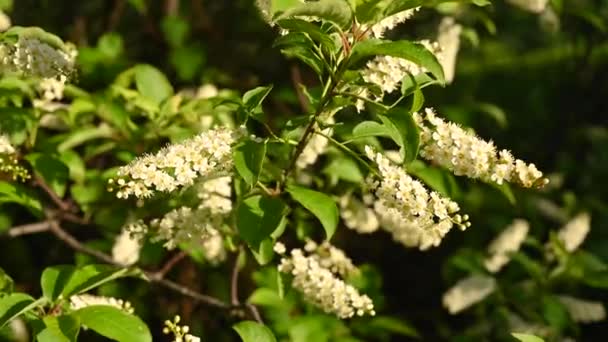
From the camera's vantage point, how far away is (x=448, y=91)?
5438 mm

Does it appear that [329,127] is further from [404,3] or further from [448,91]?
[448,91]

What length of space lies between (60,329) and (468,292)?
1.77 meters

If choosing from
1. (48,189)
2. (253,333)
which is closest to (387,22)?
(253,333)

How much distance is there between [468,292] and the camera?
11.8 ft

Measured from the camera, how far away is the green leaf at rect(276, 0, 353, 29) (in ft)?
6.25

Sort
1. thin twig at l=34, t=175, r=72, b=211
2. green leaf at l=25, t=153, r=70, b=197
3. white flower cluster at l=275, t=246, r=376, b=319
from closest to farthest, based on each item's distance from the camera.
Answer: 1. white flower cluster at l=275, t=246, r=376, b=319
2. green leaf at l=25, t=153, r=70, b=197
3. thin twig at l=34, t=175, r=72, b=211

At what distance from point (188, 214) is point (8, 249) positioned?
199cm

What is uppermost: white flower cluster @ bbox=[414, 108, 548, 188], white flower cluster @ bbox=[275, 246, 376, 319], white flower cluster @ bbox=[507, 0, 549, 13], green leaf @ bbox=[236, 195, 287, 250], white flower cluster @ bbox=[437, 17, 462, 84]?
white flower cluster @ bbox=[414, 108, 548, 188]

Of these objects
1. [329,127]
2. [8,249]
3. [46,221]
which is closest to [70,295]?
[329,127]

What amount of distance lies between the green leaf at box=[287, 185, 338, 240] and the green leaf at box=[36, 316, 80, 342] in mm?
527

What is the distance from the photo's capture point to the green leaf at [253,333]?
2.24 meters

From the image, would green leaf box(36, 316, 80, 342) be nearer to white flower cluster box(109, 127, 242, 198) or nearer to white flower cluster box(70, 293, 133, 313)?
white flower cluster box(70, 293, 133, 313)

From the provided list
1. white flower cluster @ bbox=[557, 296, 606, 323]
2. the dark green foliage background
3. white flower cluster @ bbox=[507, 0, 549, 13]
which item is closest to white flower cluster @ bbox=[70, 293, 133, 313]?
the dark green foliage background

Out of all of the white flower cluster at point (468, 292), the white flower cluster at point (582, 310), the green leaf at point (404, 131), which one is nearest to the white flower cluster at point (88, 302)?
the green leaf at point (404, 131)
